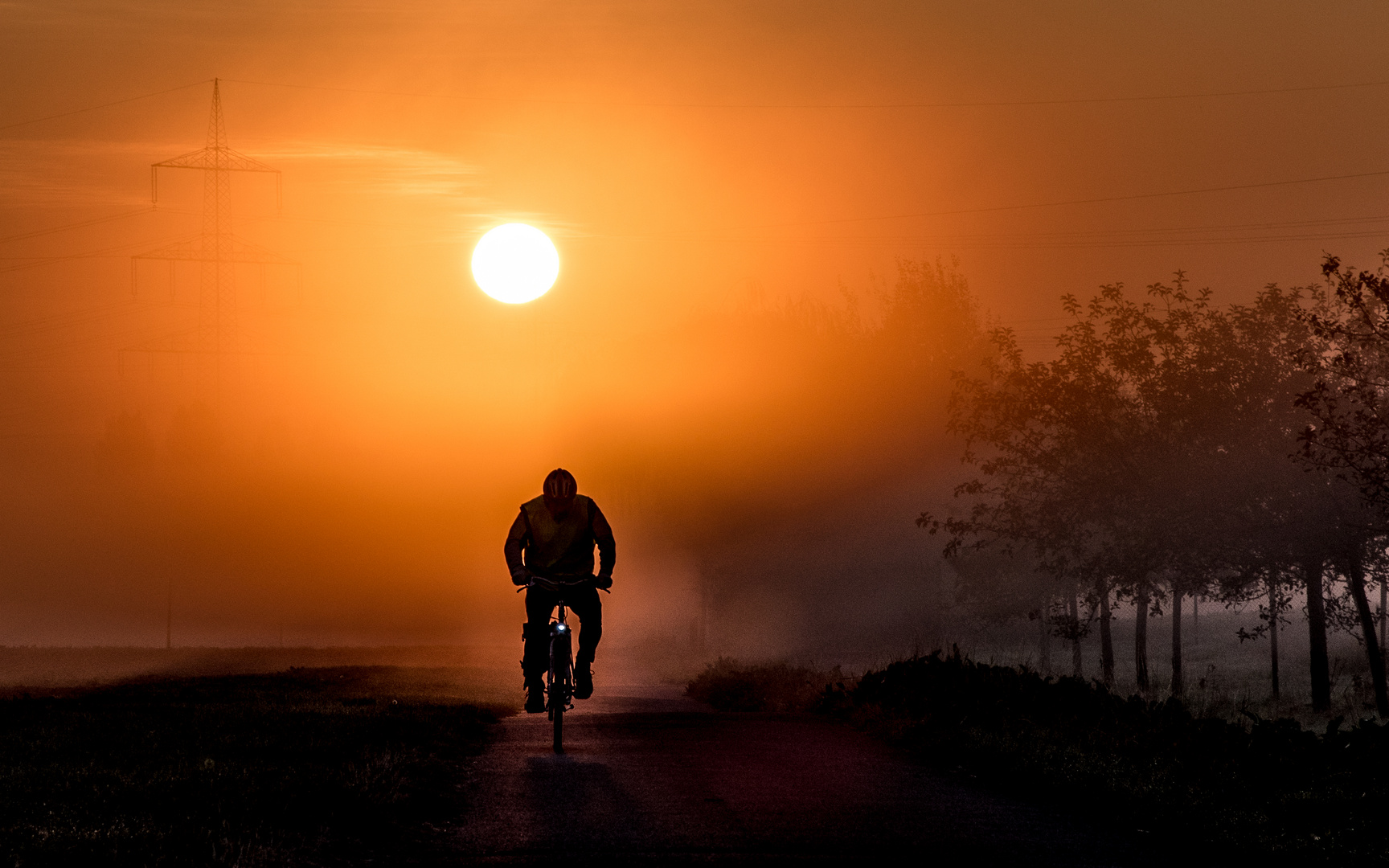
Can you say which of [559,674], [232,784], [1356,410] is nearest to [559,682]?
[559,674]

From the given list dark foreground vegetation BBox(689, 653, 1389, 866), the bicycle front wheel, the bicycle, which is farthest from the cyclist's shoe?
dark foreground vegetation BBox(689, 653, 1389, 866)

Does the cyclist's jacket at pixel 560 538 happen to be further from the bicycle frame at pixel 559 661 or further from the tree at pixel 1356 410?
the tree at pixel 1356 410

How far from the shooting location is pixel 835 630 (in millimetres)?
66000

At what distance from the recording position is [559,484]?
1344 centimetres

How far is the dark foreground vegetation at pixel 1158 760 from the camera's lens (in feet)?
31.9

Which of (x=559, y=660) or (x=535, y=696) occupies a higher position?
(x=559, y=660)

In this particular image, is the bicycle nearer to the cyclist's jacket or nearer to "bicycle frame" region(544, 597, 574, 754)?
"bicycle frame" region(544, 597, 574, 754)

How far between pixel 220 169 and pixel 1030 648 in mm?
50479

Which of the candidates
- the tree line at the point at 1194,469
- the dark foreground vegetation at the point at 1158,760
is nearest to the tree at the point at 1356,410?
the tree line at the point at 1194,469

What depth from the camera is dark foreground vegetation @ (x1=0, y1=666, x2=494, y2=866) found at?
27.1ft

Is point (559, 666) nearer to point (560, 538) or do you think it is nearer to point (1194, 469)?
point (560, 538)

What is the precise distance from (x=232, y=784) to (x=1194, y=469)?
1254 inches

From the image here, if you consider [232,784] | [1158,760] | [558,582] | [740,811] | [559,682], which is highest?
[558,582]

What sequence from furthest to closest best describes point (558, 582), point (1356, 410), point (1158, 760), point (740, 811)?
point (1356, 410), point (558, 582), point (1158, 760), point (740, 811)
